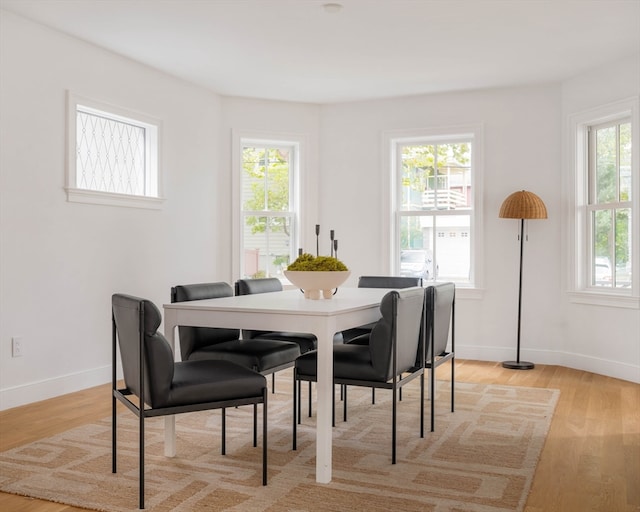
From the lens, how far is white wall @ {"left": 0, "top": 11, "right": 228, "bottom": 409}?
422 cm

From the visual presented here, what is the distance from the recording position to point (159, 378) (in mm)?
2502

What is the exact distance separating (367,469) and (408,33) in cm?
313

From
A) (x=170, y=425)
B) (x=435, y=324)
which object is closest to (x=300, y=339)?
(x=435, y=324)

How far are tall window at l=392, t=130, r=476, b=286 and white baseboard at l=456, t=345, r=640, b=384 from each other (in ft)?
2.26

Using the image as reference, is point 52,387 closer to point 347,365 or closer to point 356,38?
point 347,365

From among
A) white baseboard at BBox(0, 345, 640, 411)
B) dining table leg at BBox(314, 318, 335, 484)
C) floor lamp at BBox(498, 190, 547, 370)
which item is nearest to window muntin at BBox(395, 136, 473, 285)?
floor lamp at BBox(498, 190, 547, 370)

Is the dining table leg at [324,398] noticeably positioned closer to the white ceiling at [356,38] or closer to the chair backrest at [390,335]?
the chair backrest at [390,335]

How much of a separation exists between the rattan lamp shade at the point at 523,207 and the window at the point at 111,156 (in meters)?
3.08

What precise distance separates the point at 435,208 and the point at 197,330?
3.53 m

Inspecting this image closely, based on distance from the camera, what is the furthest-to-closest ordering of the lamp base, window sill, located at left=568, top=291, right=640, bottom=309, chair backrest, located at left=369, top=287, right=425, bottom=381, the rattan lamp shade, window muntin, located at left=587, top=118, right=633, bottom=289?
the lamp base
the rattan lamp shade
window muntin, located at left=587, top=118, right=633, bottom=289
window sill, located at left=568, top=291, right=640, bottom=309
chair backrest, located at left=369, top=287, right=425, bottom=381

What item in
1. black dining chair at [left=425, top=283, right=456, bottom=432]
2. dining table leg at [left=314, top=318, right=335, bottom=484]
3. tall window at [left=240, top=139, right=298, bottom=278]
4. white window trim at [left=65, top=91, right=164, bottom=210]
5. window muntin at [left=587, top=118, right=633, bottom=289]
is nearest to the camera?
dining table leg at [left=314, top=318, right=335, bottom=484]

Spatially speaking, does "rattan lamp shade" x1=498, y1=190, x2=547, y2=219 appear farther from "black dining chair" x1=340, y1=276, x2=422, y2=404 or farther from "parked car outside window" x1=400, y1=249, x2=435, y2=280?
"black dining chair" x1=340, y1=276, x2=422, y2=404

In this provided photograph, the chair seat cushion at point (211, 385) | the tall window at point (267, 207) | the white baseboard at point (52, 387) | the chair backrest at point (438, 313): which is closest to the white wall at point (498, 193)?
the tall window at point (267, 207)

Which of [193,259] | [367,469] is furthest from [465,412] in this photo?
[193,259]
